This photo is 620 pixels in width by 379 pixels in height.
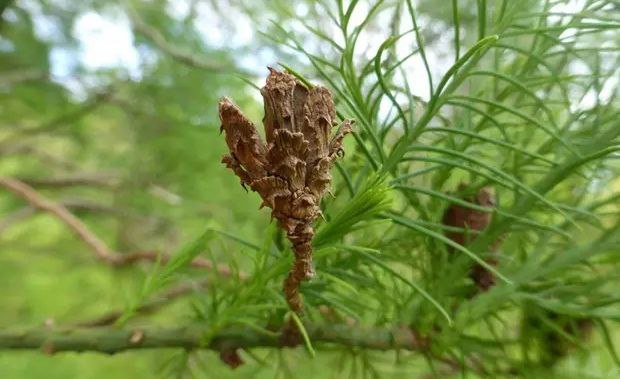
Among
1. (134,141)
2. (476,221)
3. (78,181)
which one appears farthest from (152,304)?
(134,141)

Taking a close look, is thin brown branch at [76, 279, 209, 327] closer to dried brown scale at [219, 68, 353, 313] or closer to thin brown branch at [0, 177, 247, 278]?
thin brown branch at [0, 177, 247, 278]

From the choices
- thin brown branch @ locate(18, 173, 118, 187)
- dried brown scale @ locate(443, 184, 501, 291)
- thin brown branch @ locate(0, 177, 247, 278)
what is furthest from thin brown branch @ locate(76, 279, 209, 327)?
thin brown branch @ locate(18, 173, 118, 187)

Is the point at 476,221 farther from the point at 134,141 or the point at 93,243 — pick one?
the point at 134,141

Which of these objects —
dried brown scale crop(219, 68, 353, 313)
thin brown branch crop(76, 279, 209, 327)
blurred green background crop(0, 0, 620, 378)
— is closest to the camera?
dried brown scale crop(219, 68, 353, 313)

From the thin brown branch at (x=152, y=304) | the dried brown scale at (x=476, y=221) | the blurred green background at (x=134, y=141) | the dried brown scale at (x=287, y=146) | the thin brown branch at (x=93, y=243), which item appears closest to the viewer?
the dried brown scale at (x=287, y=146)

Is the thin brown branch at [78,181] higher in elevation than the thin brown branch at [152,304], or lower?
higher

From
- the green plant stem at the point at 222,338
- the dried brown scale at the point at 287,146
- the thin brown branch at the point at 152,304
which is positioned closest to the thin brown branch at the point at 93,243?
the thin brown branch at the point at 152,304

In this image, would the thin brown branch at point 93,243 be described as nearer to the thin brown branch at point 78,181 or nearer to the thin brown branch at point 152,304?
the thin brown branch at point 152,304
